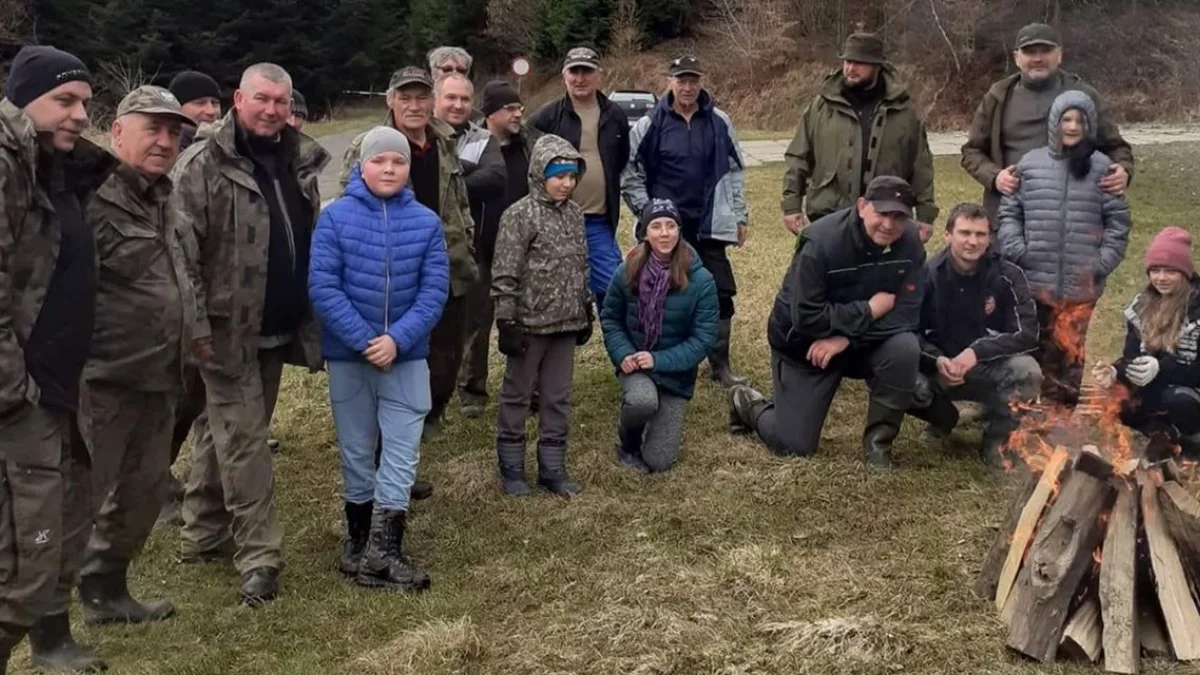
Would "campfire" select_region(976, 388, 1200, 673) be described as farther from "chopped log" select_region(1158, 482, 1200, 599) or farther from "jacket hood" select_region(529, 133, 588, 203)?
"jacket hood" select_region(529, 133, 588, 203)

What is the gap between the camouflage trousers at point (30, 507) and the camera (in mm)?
3622

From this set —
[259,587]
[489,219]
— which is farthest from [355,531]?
[489,219]

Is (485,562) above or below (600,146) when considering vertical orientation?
below

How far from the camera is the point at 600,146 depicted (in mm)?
7168

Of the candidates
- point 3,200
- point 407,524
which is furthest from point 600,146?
point 3,200

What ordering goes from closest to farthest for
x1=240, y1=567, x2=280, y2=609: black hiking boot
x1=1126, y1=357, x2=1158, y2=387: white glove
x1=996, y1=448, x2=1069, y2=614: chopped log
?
x1=996, y1=448, x2=1069, y2=614: chopped log, x1=240, y1=567, x2=280, y2=609: black hiking boot, x1=1126, y1=357, x2=1158, y2=387: white glove

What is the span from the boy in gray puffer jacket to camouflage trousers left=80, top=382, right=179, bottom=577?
198 inches

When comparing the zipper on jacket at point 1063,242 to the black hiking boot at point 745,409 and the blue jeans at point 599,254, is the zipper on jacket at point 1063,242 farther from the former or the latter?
the blue jeans at point 599,254

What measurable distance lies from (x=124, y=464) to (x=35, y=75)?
1643mm

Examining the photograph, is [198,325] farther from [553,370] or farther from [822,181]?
[822,181]

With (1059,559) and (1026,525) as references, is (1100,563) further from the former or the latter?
(1026,525)

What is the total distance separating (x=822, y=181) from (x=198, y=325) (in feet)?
14.1

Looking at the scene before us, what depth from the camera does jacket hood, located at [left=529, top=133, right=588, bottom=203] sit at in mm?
5797

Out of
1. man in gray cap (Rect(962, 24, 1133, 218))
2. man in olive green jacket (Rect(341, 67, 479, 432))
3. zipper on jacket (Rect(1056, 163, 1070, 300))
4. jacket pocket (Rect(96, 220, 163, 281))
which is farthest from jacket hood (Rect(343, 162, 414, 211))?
zipper on jacket (Rect(1056, 163, 1070, 300))
